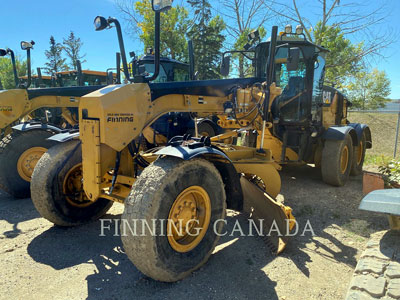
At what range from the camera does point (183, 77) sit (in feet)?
28.9

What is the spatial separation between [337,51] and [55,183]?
17.6 m

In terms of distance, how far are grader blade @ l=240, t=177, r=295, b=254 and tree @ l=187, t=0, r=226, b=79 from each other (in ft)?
50.8

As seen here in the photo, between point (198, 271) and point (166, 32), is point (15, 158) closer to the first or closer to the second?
point (198, 271)

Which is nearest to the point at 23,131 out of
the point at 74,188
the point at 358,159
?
the point at 74,188

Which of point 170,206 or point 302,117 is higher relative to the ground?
point 302,117

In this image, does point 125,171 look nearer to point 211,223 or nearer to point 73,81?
point 211,223

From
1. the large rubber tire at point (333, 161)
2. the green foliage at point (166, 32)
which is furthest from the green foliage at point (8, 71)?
the large rubber tire at point (333, 161)

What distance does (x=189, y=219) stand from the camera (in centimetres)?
295

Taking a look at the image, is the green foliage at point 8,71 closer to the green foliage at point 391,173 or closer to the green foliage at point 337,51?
the green foliage at point 337,51

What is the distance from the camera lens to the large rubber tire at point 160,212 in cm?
250

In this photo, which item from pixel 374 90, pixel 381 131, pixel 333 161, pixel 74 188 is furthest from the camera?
pixel 374 90

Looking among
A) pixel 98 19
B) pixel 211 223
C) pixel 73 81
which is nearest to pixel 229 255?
pixel 211 223

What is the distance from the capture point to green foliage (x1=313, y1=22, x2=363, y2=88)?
16422mm

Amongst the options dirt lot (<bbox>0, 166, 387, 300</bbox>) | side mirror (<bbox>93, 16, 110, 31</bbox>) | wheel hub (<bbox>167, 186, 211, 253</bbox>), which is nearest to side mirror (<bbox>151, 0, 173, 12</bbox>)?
side mirror (<bbox>93, 16, 110, 31</bbox>)
